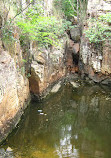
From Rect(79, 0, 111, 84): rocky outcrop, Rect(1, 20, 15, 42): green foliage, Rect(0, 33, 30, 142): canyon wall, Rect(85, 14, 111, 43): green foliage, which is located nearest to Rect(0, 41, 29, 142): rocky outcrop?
Rect(0, 33, 30, 142): canyon wall

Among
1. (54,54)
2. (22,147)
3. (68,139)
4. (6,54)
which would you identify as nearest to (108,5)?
(54,54)

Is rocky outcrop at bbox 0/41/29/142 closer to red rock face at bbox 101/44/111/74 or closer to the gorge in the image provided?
the gorge

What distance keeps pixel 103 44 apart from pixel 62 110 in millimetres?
A: 7121

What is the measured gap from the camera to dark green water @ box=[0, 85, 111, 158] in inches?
191

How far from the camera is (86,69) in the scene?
13.7 meters

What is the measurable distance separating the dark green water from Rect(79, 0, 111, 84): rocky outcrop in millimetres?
2994

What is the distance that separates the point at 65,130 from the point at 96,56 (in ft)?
27.4

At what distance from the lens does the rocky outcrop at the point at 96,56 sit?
12.3 meters

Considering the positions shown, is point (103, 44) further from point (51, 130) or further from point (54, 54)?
point (51, 130)

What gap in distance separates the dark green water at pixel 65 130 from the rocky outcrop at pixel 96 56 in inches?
118

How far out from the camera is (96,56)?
12844 mm

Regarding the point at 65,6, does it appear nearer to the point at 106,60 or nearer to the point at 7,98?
the point at 106,60

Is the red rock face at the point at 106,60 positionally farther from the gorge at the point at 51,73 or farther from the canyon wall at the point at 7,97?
the canyon wall at the point at 7,97

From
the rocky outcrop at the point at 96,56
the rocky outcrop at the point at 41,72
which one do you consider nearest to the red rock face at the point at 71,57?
the rocky outcrop at the point at 96,56
